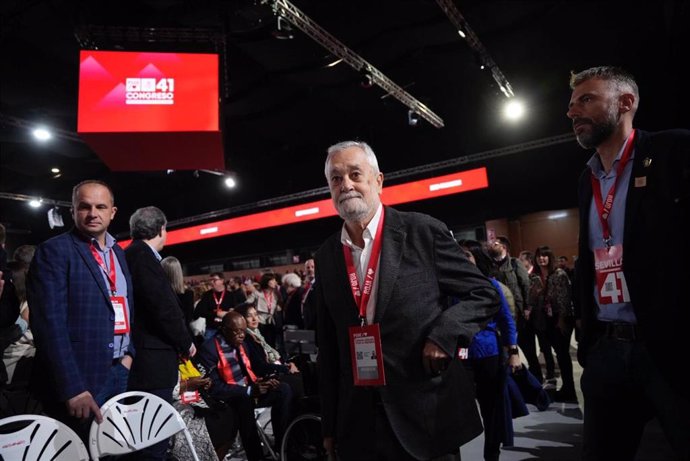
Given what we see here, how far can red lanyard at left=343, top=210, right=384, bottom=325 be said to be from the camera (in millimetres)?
1318

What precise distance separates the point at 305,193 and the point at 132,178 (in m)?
5.74

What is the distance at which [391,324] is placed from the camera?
1.25 metres

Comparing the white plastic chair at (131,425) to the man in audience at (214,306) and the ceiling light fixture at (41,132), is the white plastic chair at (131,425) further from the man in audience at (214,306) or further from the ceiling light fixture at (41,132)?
the ceiling light fixture at (41,132)

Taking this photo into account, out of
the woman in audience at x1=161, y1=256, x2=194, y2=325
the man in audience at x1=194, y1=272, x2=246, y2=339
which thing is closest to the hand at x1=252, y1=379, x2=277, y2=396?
the man in audience at x1=194, y1=272, x2=246, y2=339

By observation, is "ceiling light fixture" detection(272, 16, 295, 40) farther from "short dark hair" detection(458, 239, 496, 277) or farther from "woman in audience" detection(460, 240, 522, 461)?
"woman in audience" detection(460, 240, 522, 461)

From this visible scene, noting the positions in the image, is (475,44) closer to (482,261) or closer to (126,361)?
(482,261)

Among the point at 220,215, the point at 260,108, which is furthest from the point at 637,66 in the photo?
the point at 220,215

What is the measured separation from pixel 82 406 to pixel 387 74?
729 centimetres

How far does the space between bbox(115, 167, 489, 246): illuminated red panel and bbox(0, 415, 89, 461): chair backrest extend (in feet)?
20.5

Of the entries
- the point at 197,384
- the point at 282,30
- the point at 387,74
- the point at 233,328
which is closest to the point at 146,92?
the point at 282,30

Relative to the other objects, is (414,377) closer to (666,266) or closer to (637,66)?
(666,266)

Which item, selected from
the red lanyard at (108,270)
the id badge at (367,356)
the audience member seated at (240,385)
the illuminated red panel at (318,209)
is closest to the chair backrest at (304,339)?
the audience member seated at (240,385)

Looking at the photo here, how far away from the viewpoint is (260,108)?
912cm

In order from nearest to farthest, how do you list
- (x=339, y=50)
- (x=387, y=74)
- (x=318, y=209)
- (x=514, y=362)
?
(x=514, y=362) → (x=339, y=50) → (x=387, y=74) → (x=318, y=209)
